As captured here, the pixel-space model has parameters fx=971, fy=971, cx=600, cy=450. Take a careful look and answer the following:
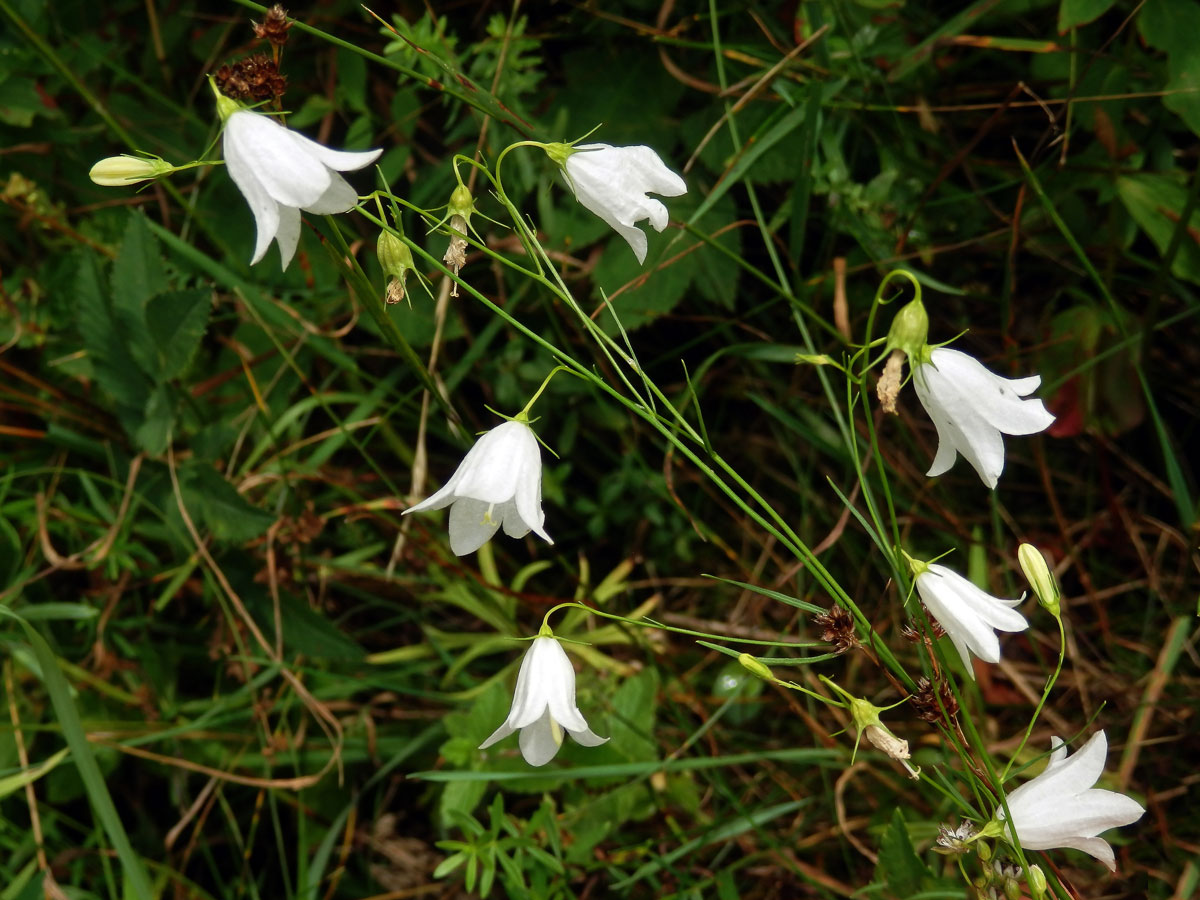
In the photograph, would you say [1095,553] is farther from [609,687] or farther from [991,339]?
[609,687]

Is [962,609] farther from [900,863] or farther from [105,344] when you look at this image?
[105,344]

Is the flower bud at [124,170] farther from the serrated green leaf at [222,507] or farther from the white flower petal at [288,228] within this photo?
the serrated green leaf at [222,507]

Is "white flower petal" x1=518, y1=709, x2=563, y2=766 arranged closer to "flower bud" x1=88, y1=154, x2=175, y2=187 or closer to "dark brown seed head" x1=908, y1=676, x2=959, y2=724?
"dark brown seed head" x1=908, y1=676, x2=959, y2=724

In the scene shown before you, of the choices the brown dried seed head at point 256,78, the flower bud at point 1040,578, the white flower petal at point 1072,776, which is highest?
the brown dried seed head at point 256,78

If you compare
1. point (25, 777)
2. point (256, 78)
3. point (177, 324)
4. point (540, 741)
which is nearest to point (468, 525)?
point (540, 741)

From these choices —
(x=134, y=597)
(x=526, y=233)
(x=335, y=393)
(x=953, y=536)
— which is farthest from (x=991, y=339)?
(x=134, y=597)

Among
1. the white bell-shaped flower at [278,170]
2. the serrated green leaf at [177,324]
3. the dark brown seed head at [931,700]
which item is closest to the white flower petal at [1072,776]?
the dark brown seed head at [931,700]
